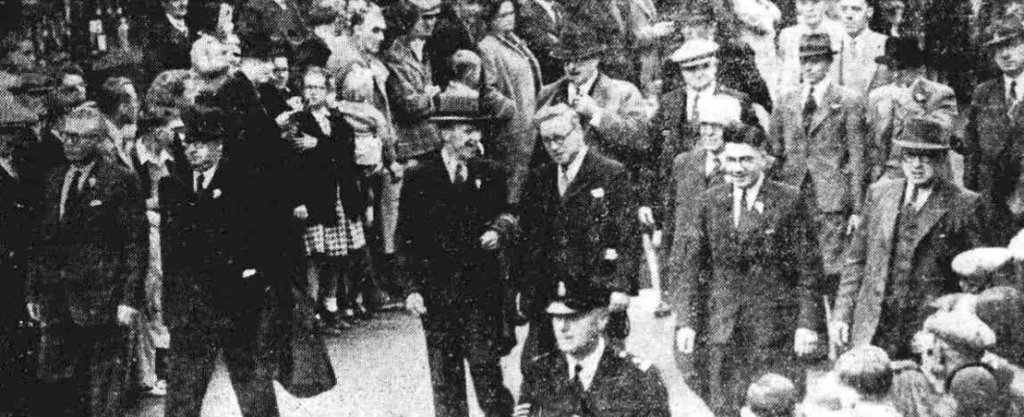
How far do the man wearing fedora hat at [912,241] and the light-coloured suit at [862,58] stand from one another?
108 centimetres

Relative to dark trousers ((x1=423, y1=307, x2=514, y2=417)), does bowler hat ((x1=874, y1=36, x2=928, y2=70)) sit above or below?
above

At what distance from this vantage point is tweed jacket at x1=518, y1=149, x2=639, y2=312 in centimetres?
876

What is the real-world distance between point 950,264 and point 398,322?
2.80 metres

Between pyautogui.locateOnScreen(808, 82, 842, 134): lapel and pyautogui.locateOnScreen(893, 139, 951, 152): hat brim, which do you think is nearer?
pyautogui.locateOnScreen(893, 139, 951, 152): hat brim

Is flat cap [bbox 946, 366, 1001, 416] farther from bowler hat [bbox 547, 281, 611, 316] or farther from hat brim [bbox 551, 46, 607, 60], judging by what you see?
hat brim [bbox 551, 46, 607, 60]

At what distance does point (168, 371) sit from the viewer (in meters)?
9.07

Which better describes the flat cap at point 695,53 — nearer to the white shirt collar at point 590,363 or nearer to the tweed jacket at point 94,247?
the white shirt collar at point 590,363

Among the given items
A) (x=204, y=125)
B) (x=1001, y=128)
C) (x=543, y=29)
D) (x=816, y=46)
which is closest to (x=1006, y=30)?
(x=1001, y=128)

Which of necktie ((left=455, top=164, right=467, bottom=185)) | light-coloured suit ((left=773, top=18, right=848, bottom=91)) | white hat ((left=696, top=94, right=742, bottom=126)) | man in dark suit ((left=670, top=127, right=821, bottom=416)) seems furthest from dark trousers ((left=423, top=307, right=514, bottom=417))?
light-coloured suit ((left=773, top=18, right=848, bottom=91))

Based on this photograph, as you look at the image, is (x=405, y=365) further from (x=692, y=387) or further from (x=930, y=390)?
→ (x=930, y=390)

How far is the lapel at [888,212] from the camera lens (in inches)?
341

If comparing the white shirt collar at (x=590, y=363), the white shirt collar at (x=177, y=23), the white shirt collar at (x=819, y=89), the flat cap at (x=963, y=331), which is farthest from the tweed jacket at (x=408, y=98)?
the flat cap at (x=963, y=331)

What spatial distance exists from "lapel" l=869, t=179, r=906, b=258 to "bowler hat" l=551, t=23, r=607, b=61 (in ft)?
6.04

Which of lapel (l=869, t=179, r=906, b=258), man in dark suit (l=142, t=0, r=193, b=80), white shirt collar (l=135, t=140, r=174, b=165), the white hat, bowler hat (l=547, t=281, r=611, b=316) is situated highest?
man in dark suit (l=142, t=0, r=193, b=80)
